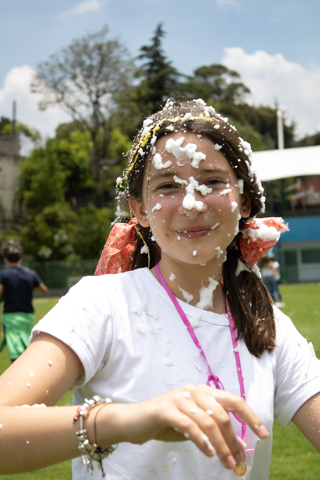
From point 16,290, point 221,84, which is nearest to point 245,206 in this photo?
point 16,290

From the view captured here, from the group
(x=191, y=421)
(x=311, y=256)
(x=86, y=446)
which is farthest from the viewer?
(x=311, y=256)

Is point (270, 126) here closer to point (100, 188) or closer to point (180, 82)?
point (180, 82)

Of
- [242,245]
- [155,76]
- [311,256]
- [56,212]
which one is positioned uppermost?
[155,76]

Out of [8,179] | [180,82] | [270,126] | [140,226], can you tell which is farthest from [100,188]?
[140,226]

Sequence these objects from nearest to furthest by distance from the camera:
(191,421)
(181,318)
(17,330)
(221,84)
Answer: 1. (191,421)
2. (181,318)
3. (17,330)
4. (221,84)

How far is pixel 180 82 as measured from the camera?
1521 inches

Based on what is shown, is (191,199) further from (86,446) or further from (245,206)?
(86,446)

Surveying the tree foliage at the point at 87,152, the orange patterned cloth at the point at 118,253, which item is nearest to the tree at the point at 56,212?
the tree foliage at the point at 87,152

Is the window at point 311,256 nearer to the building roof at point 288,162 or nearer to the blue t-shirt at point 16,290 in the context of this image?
the building roof at point 288,162

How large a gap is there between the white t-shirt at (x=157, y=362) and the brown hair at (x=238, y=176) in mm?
65

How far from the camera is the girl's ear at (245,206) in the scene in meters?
1.93

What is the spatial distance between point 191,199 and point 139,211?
0.35 metres

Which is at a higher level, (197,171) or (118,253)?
(197,171)

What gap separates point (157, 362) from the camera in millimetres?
1553
